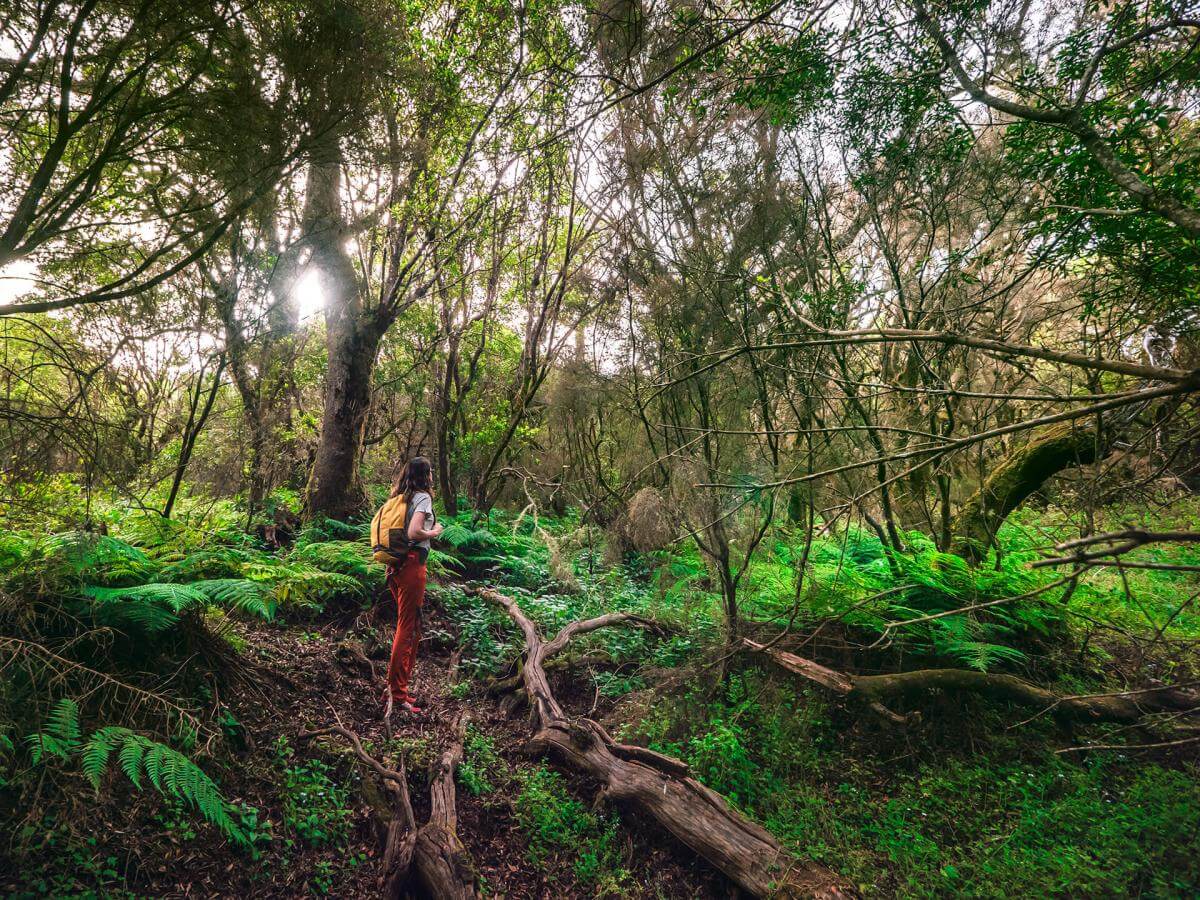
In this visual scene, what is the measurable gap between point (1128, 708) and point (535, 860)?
476cm

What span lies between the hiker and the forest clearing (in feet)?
0.17

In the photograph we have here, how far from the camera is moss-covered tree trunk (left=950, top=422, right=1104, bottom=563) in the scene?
15.4 feet

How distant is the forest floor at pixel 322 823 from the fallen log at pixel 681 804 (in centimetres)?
19

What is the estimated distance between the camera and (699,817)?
3.35 m

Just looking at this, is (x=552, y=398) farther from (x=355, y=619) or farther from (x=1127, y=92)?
(x=1127, y=92)

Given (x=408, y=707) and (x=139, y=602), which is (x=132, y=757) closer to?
(x=139, y=602)

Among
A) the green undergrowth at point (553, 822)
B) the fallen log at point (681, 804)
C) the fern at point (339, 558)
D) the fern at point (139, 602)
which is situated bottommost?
the green undergrowth at point (553, 822)

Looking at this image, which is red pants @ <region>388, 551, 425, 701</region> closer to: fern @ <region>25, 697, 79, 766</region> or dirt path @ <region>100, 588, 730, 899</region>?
dirt path @ <region>100, 588, 730, 899</region>

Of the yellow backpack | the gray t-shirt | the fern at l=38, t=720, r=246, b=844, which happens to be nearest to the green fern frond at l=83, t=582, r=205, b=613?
the fern at l=38, t=720, r=246, b=844

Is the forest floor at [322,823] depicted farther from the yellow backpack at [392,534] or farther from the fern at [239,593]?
the yellow backpack at [392,534]

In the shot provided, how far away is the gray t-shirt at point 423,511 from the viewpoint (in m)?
4.54

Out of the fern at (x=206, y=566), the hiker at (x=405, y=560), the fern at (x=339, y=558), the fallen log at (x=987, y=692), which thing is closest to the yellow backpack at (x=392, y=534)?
the hiker at (x=405, y=560)

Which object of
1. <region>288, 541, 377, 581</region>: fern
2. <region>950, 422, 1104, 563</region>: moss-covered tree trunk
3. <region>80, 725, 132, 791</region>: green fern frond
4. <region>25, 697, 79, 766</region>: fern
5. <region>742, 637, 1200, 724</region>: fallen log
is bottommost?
<region>742, 637, 1200, 724</region>: fallen log

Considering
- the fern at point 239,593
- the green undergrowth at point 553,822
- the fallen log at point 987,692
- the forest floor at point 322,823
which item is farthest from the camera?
the fallen log at point 987,692
